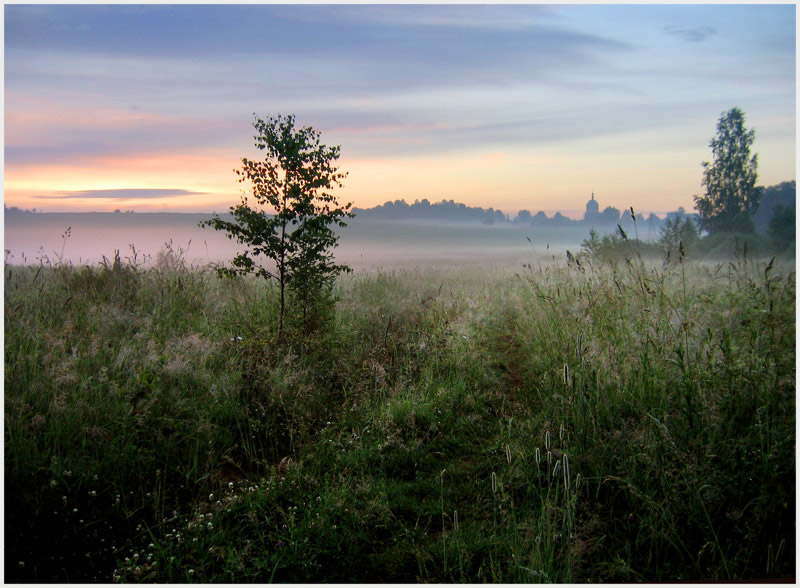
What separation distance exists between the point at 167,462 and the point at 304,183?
3.32 meters

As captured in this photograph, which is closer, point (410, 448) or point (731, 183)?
point (410, 448)

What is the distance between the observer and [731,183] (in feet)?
17.3

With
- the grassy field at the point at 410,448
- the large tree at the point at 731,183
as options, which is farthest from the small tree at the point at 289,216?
→ the large tree at the point at 731,183

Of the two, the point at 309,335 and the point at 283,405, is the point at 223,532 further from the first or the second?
the point at 309,335

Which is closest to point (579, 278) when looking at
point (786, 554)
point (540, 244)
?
point (540, 244)

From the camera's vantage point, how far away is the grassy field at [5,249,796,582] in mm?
2641

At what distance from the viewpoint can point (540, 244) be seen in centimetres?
838

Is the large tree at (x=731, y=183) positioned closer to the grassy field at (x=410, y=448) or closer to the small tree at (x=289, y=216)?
the grassy field at (x=410, y=448)

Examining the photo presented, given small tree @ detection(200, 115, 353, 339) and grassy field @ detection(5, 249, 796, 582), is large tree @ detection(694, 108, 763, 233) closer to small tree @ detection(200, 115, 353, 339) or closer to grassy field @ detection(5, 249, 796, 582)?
grassy field @ detection(5, 249, 796, 582)

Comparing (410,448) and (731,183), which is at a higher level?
(731,183)

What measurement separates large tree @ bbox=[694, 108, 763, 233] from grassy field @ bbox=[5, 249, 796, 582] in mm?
741

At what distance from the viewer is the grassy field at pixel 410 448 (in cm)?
264

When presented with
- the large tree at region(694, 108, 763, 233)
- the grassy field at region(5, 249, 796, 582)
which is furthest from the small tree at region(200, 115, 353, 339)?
the large tree at region(694, 108, 763, 233)

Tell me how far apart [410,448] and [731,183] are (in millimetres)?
4545
